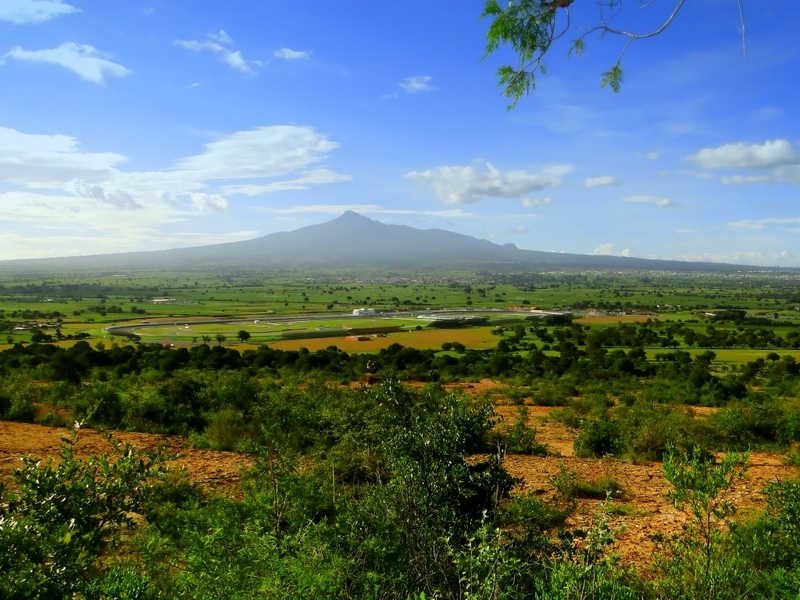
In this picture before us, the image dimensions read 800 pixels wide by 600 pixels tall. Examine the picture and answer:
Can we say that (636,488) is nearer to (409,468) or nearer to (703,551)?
(703,551)

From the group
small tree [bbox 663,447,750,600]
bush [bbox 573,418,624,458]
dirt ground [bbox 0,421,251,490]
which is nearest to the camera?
small tree [bbox 663,447,750,600]

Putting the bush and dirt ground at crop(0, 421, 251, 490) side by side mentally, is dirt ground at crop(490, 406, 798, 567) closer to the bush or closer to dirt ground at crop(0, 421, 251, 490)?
the bush

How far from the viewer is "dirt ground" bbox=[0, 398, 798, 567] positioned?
25.9 ft

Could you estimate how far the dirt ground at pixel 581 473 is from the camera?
7887 mm

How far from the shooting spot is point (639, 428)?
13039 mm

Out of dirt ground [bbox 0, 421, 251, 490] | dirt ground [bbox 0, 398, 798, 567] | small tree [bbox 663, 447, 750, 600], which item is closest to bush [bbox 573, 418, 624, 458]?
dirt ground [bbox 0, 398, 798, 567]

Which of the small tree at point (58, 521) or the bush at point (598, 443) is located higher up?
the small tree at point (58, 521)

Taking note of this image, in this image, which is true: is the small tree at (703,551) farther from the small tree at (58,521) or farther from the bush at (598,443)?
the bush at (598,443)

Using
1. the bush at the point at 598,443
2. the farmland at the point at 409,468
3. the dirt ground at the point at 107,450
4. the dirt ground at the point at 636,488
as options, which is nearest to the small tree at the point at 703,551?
the farmland at the point at 409,468

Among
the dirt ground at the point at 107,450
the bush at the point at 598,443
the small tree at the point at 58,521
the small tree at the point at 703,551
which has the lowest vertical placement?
the bush at the point at 598,443

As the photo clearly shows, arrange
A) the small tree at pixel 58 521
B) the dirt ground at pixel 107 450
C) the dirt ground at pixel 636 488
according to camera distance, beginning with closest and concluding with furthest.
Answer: the small tree at pixel 58 521, the dirt ground at pixel 636 488, the dirt ground at pixel 107 450

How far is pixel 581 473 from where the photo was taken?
10555 mm

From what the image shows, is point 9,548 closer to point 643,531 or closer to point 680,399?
point 643,531

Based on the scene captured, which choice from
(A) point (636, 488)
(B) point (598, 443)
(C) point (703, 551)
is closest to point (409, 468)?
(C) point (703, 551)
